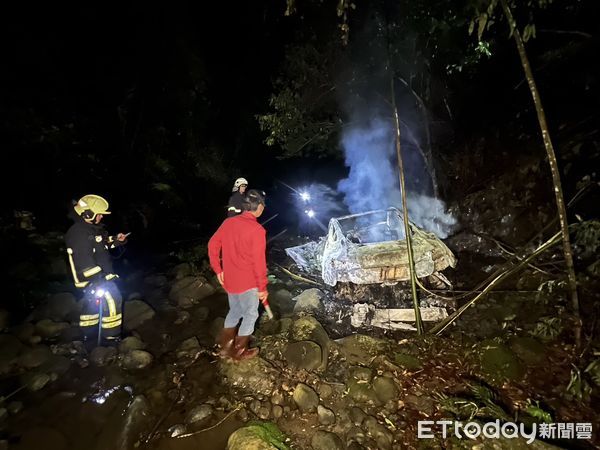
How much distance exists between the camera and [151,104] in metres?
13.6

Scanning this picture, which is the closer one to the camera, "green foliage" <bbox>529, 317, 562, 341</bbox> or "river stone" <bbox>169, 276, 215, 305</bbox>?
"green foliage" <bbox>529, 317, 562, 341</bbox>

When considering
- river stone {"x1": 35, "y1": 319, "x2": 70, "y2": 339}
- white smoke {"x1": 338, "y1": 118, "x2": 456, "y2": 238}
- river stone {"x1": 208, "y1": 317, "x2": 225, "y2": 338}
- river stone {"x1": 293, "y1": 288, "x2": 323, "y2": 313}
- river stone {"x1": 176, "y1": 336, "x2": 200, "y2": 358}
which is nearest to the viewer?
river stone {"x1": 176, "y1": 336, "x2": 200, "y2": 358}

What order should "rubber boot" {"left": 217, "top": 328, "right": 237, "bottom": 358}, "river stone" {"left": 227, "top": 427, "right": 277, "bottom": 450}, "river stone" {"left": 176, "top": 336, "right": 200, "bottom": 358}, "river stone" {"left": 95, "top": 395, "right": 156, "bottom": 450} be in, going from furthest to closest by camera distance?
"river stone" {"left": 176, "top": 336, "right": 200, "bottom": 358}
"rubber boot" {"left": 217, "top": 328, "right": 237, "bottom": 358}
"river stone" {"left": 95, "top": 395, "right": 156, "bottom": 450}
"river stone" {"left": 227, "top": 427, "right": 277, "bottom": 450}

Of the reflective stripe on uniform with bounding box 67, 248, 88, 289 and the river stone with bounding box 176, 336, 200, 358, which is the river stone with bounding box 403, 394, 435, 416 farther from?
the reflective stripe on uniform with bounding box 67, 248, 88, 289

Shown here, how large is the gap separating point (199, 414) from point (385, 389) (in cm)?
224

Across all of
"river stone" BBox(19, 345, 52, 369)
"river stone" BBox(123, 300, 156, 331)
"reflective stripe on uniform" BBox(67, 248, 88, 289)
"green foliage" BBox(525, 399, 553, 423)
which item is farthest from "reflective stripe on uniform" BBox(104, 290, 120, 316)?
"green foliage" BBox(525, 399, 553, 423)

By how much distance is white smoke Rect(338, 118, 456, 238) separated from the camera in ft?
38.9

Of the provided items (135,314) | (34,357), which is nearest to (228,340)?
(135,314)

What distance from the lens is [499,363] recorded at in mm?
4305

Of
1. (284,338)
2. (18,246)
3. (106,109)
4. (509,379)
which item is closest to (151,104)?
(106,109)

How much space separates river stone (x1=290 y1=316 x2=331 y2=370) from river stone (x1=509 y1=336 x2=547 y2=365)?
8.83 feet

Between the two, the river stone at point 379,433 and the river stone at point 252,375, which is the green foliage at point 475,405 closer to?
the river stone at point 379,433

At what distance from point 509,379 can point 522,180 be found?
7.12 m

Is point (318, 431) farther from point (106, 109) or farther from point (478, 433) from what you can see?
point (106, 109)
